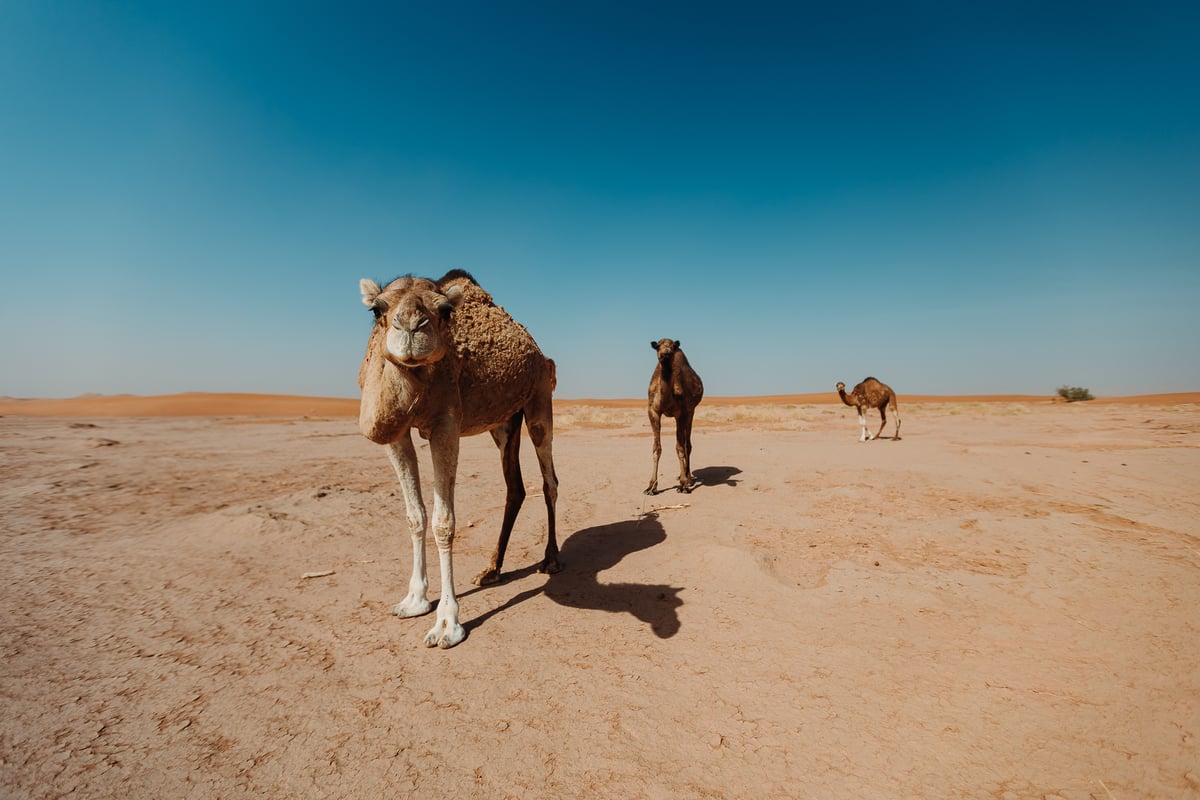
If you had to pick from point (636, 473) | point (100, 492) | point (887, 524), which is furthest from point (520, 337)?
point (100, 492)

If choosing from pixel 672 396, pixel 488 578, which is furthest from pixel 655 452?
pixel 488 578

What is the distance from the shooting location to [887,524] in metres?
5.96

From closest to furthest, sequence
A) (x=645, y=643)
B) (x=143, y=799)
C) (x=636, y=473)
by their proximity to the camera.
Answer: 1. (x=143, y=799)
2. (x=645, y=643)
3. (x=636, y=473)

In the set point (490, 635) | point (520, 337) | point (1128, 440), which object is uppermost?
point (520, 337)

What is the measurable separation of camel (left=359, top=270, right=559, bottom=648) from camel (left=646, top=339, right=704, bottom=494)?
166 inches

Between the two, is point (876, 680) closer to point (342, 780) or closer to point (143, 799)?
point (342, 780)

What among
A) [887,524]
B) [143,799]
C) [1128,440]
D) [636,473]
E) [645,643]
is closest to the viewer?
[143,799]

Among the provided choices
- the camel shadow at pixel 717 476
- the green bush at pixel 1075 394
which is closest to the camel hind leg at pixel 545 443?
the camel shadow at pixel 717 476

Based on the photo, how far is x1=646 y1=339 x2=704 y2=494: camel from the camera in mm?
8953

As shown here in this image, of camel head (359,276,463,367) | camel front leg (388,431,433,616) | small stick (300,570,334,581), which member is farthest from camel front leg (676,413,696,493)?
camel head (359,276,463,367)

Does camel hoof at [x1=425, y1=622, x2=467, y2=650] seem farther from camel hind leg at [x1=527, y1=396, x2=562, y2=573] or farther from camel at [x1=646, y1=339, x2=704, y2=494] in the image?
camel at [x1=646, y1=339, x2=704, y2=494]

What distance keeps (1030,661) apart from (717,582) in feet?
7.47

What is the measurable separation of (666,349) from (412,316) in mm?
6332

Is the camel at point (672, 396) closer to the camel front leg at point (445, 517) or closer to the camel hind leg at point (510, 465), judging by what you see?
the camel hind leg at point (510, 465)
